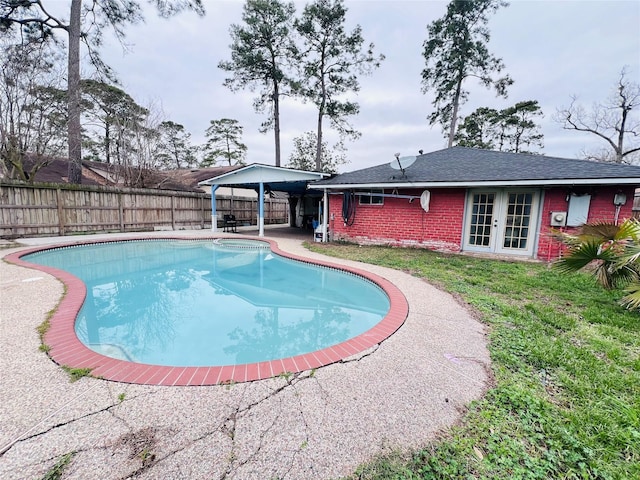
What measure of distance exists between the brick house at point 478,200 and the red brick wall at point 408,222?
0.03 m

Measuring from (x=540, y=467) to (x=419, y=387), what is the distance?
0.86 meters

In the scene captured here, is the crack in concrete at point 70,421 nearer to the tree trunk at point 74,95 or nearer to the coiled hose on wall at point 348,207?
the coiled hose on wall at point 348,207

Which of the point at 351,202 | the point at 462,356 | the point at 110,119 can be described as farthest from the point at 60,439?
the point at 110,119

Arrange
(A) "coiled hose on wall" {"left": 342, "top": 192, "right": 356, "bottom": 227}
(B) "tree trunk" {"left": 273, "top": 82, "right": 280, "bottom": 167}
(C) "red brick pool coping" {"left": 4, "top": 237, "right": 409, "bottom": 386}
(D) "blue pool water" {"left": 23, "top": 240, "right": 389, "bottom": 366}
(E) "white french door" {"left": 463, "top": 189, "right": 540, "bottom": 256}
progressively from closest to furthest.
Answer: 1. (C) "red brick pool coping" {"left": 4, "top": 237, "right": 409, "bottom": 386}
2. (D) "blue pool water" {"left": 23, "top": 240, "right": 389, "bottom": 366}
3. (E) "white french door" {"left": 463, "top": 189, "right": 540, "bottom": 256}
4. (A) "coiled hose on wall" {"left": 342, "top": 192, "right": 356, "bottom": 227}
5. (B) "tree trunk" {"left": 273, "top": 82, "right": 280, "bottom": 167}

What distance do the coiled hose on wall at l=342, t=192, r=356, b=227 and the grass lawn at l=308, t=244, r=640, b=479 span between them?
6.58 m

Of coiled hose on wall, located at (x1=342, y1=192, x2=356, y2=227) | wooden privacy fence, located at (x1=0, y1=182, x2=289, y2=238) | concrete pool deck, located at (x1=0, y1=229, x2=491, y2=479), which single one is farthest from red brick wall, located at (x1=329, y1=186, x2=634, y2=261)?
wooden privacy fence, located at (x1=0, y1=182, x2=289, y2=238)

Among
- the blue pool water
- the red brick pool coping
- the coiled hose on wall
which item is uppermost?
the coiled hose on wall

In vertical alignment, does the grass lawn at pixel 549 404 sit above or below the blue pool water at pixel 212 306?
above

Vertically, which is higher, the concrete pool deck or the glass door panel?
the glass door panel

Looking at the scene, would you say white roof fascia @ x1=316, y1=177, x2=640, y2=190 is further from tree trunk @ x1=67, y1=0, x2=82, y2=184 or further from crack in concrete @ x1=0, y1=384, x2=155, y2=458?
tree trunk @ x1=67, y1=0, x2=82, y2=184

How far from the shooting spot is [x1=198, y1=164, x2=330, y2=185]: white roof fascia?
11.4m

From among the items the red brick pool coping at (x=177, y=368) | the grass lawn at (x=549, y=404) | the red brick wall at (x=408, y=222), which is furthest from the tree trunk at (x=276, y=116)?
the grass lawn at (x=549, y=404)

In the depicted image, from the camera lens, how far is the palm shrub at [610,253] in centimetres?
388

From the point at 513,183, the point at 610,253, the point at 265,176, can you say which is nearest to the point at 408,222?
the point at 513,183
